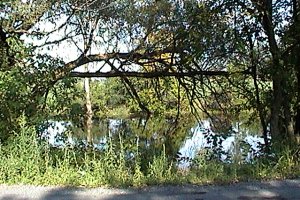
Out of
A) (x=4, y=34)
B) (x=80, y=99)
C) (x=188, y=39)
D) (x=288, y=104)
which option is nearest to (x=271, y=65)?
(x=288, y=104)

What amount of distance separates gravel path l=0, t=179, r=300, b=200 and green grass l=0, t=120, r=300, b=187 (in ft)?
1.01

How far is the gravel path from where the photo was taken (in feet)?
18.1

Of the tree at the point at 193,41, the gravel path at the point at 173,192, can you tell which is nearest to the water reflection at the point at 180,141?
the tree at the point at 193,41

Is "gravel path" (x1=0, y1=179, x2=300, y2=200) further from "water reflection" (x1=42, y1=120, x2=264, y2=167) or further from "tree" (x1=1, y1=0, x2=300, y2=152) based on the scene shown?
"tree" (x1=1, y1=0, x2=300, y2=152)

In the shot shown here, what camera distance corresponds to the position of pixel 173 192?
19.1ft

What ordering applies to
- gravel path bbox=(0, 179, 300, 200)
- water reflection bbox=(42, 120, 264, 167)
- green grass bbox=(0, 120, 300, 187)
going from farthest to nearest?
water reflection bbox=(42, 120, 264, 167)
green grass bbox=(0, 120, 300, 187)
gravel path bbox=(0, 179, 300, 200)

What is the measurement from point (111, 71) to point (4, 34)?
306 centimetres

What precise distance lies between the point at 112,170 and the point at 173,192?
4.71 feet

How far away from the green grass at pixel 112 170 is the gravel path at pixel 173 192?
31cm

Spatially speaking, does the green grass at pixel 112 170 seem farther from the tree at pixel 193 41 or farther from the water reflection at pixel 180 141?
the tree at pixel 193 41

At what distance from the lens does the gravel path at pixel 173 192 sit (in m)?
5.53

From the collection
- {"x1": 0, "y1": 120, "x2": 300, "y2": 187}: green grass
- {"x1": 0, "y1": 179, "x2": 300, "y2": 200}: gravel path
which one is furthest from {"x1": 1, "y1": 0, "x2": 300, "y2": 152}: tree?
{"x1": 0, "y1": 179, "x2": 300, "y2": 200}: gravel path

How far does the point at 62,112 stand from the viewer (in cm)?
1064

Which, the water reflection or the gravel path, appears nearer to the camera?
the gravel path
